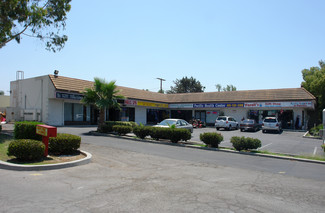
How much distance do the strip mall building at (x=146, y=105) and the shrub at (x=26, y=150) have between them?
18.3 m

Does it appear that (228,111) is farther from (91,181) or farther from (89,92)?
(91,181)

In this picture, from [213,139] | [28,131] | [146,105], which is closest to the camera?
[28,131]

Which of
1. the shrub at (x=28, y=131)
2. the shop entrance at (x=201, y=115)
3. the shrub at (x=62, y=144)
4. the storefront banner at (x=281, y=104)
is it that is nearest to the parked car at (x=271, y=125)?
the storefront banner at (x=281, y=104)

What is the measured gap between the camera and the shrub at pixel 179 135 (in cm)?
1541

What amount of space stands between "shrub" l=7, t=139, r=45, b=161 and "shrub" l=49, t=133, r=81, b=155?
4.55 feet

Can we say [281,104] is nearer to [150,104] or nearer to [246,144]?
[150,104]

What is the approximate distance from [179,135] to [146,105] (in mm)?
21356

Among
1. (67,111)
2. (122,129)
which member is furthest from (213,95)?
(122,129)

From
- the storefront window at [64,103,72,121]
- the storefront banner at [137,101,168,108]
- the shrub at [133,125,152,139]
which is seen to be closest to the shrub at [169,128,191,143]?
the shrub at [133,125,152,139]

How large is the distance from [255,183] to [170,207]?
10.8 feet

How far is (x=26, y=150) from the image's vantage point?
8250 mm

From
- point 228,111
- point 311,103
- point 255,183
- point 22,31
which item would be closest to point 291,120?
point 311,103

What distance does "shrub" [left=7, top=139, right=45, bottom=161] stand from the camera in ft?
27.1

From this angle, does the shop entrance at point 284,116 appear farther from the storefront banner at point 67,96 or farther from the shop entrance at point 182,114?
the storefront banner at point 67,96
